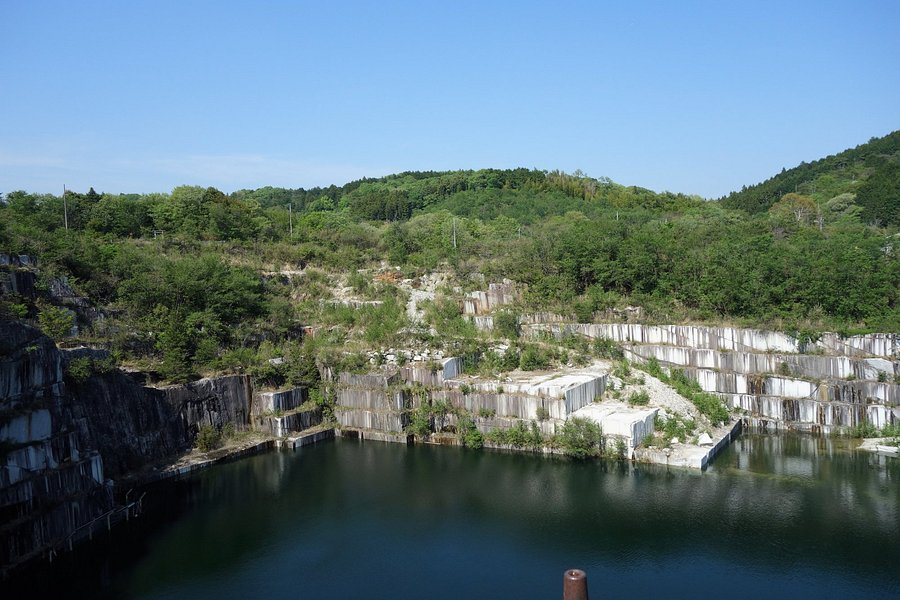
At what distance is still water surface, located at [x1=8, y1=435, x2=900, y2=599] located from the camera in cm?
2055

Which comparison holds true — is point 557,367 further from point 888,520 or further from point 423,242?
point 423,242

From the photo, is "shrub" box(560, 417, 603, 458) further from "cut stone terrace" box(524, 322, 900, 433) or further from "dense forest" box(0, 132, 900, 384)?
"dense forest" box(0, 132, 900, 384)

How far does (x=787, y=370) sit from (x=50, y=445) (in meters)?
32.2

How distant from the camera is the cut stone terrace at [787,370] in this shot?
3266cm

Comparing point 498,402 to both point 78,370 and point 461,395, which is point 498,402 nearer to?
point 461,395

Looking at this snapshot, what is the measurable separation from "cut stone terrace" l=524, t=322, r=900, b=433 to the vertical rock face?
25.7m

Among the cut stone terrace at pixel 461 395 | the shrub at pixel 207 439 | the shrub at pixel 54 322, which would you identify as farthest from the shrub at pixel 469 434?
the shrub at pixel 54 322

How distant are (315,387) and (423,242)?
21.4m

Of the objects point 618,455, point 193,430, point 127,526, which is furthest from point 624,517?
point 193,430

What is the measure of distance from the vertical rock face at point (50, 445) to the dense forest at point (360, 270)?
4136mm

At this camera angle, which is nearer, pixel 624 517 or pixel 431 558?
pixel 431 558

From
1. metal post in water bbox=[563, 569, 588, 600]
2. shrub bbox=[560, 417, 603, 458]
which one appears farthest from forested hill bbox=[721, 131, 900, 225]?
metal post in water bbox=[563, 569, 588, 600]

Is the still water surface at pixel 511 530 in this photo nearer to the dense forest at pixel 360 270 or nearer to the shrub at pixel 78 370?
the shrub at pixel 78 370

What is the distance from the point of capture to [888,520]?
24.0 m
